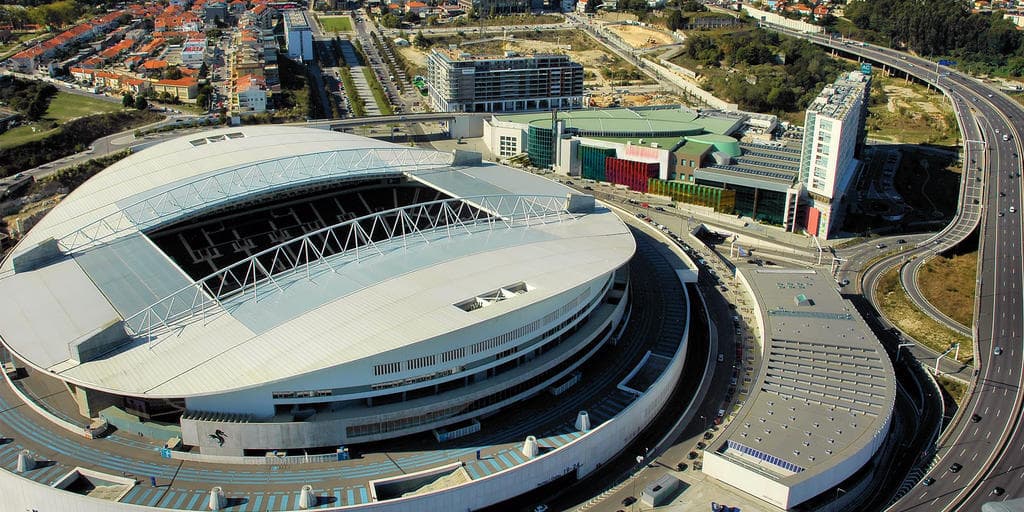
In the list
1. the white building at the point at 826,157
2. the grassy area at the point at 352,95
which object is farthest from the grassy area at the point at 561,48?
the white building at the point at 826,157

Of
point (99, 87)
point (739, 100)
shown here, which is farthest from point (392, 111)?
point (739, 100)

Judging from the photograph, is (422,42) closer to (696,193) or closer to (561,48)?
(561,48)

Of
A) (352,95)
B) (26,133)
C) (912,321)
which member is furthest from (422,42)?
(912,321)

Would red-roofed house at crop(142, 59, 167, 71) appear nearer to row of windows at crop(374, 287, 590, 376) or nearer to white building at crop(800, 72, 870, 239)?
white building at crop(800, 72, 870, 239)

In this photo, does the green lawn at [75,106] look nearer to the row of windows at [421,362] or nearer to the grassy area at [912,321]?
the row of windows at [421,362]

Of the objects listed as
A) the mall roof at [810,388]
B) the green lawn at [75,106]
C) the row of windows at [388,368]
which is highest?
the green lawn at [75,106]

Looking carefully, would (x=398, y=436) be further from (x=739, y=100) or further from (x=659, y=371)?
(x=739, y=100)
